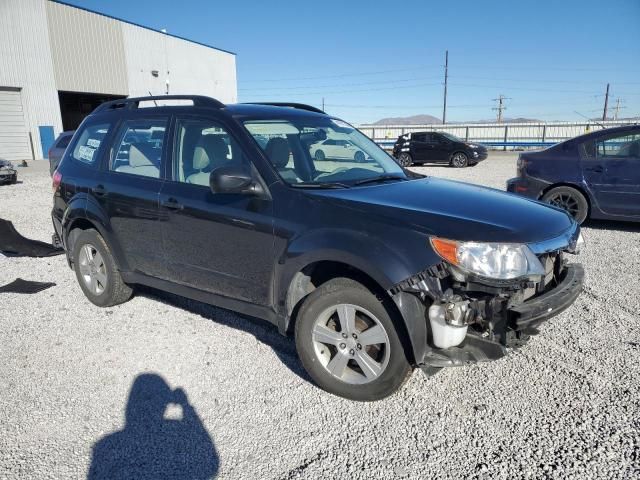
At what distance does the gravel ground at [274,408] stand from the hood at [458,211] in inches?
42.5

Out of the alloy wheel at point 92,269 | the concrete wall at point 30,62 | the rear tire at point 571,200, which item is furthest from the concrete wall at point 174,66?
the alloy wheel at point 92,269

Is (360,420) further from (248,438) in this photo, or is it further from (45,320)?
(45,320)

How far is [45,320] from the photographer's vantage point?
441 centimetres

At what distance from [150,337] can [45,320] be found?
1.19m

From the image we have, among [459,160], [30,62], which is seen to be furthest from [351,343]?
[30,62]

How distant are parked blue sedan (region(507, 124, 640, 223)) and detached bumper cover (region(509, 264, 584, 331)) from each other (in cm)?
488

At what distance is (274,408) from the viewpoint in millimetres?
2977

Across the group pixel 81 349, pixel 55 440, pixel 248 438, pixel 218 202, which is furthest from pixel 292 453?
pixel 81 349

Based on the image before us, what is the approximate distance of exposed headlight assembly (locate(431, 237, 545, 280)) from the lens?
2.57 m

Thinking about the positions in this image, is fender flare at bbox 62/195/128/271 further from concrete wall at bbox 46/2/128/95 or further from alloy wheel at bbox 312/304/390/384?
concrete wall at bbox 46/2/128/95

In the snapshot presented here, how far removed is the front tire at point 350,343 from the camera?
2.80 m

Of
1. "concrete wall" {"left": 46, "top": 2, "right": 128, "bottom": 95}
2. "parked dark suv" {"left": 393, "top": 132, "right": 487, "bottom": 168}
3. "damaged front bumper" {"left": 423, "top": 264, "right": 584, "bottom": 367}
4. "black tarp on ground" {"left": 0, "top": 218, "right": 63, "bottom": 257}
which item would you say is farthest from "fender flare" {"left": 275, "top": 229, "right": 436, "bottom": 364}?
"concrete wall" {"left": 46, "top": 2, "right": 128, "bottom": 95}

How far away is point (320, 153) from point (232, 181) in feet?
3.19

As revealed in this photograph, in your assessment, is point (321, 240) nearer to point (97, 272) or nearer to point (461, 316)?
point (461, 316)
